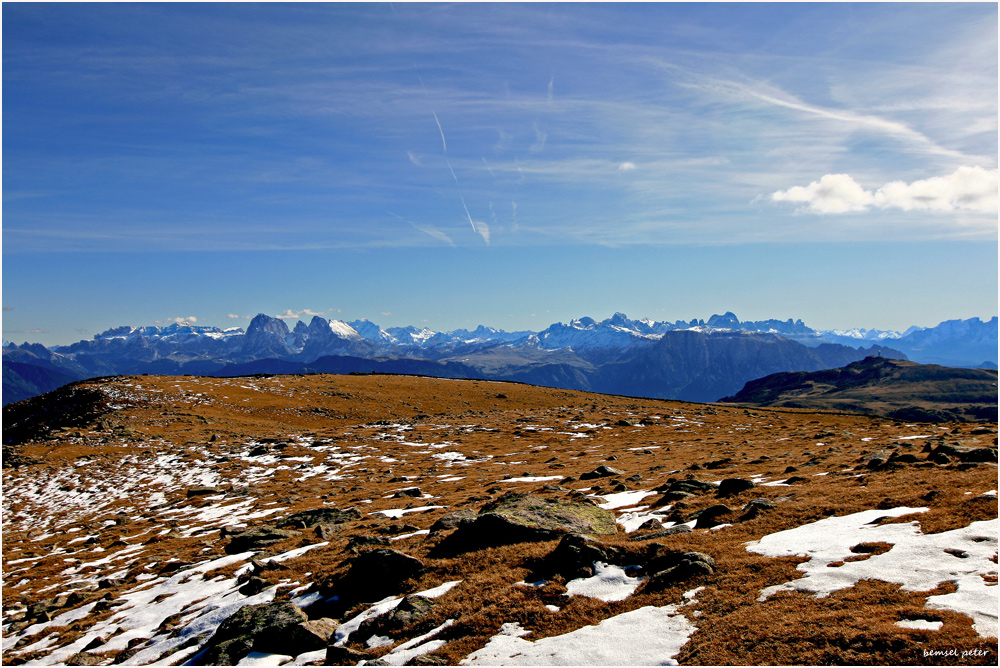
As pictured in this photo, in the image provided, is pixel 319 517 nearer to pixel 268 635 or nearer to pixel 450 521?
pixel 450 521

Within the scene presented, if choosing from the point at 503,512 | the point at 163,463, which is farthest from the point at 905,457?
the point at 163,463

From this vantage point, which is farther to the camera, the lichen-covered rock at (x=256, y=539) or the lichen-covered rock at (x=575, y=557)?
the lichen-covered rock at (x=256, y=539)

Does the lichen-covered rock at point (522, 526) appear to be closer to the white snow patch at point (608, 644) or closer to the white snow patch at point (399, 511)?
the white snow patch at point (608, 644)

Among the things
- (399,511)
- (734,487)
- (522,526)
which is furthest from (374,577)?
(734,487)

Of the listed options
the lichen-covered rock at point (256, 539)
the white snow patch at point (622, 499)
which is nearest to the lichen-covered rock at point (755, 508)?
the white snow patch at point (622, 499)

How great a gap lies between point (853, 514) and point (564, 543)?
1051cm

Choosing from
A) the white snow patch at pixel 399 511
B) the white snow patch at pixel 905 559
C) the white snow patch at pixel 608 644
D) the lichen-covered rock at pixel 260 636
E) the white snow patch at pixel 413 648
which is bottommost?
the white snow patch at pixel 399 511

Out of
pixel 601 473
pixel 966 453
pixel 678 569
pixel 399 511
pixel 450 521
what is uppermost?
pixel 966 453

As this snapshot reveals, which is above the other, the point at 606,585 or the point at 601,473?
the point at 606,585

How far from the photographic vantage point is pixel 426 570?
1595cm

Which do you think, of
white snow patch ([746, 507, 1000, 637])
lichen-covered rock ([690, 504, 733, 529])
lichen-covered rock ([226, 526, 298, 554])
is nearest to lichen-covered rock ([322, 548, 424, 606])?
lichen-covered rock ([226, 526, 298, 554])

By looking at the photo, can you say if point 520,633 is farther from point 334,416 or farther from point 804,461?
point 334,416

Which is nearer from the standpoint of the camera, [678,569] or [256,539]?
[678,569]

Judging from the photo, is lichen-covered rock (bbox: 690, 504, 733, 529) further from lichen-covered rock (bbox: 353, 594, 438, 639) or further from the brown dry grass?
lichen-covered rock (bbox: 353, 594, 438, 639)
